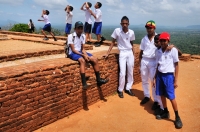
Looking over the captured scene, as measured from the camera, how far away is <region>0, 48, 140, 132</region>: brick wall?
346 centimetres

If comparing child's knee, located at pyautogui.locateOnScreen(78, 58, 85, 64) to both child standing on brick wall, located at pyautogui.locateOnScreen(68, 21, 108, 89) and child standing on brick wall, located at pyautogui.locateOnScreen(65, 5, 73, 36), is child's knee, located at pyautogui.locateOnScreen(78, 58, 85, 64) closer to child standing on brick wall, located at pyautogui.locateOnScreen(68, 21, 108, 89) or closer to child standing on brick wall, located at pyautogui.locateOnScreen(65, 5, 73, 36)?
child standing on brick wall, located at pyautogui.locateOnScreen(68, 21, 108, 89)

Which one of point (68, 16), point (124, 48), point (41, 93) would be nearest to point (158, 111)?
point (124, 48)

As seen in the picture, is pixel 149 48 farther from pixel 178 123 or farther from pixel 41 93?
pixel 41 93

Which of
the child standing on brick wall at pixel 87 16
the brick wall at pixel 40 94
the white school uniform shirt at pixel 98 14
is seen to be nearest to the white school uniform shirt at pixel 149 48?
the brick wall at pixel 40 94

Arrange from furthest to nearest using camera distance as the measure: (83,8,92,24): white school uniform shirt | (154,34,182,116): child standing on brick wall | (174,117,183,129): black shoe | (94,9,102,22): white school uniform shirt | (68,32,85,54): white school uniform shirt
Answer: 1. (83,8,92,24): white school uniform shirt
2. (94,9,102,22): white school uniform shirt
3. (68,32,85,54): white school uniform shirt
4. (174,117,183,129): black shoe
5. (154,34,182,116): child standing on brick wall

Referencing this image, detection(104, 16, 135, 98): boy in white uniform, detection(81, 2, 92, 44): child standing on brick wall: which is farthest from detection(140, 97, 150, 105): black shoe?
detection(81, 2, 92, 44): child standing on brick wall

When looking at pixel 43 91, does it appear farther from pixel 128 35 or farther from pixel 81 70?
pixel 128 35

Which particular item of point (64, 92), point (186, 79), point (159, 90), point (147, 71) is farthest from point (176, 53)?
point (186, 79)

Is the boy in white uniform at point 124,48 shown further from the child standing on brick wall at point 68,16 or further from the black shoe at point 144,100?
the child standing on brick wall at point 68,16

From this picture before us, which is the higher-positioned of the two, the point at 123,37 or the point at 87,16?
the point at 87,16

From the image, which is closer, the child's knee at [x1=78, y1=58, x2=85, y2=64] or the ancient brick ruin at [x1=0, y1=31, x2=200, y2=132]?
the ancient brick ruin at [x1=0, y1=31, x2=200, y2=132]

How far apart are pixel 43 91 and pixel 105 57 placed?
203 centimetres

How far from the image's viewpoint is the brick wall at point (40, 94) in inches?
136

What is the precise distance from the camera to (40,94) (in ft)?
12.7
